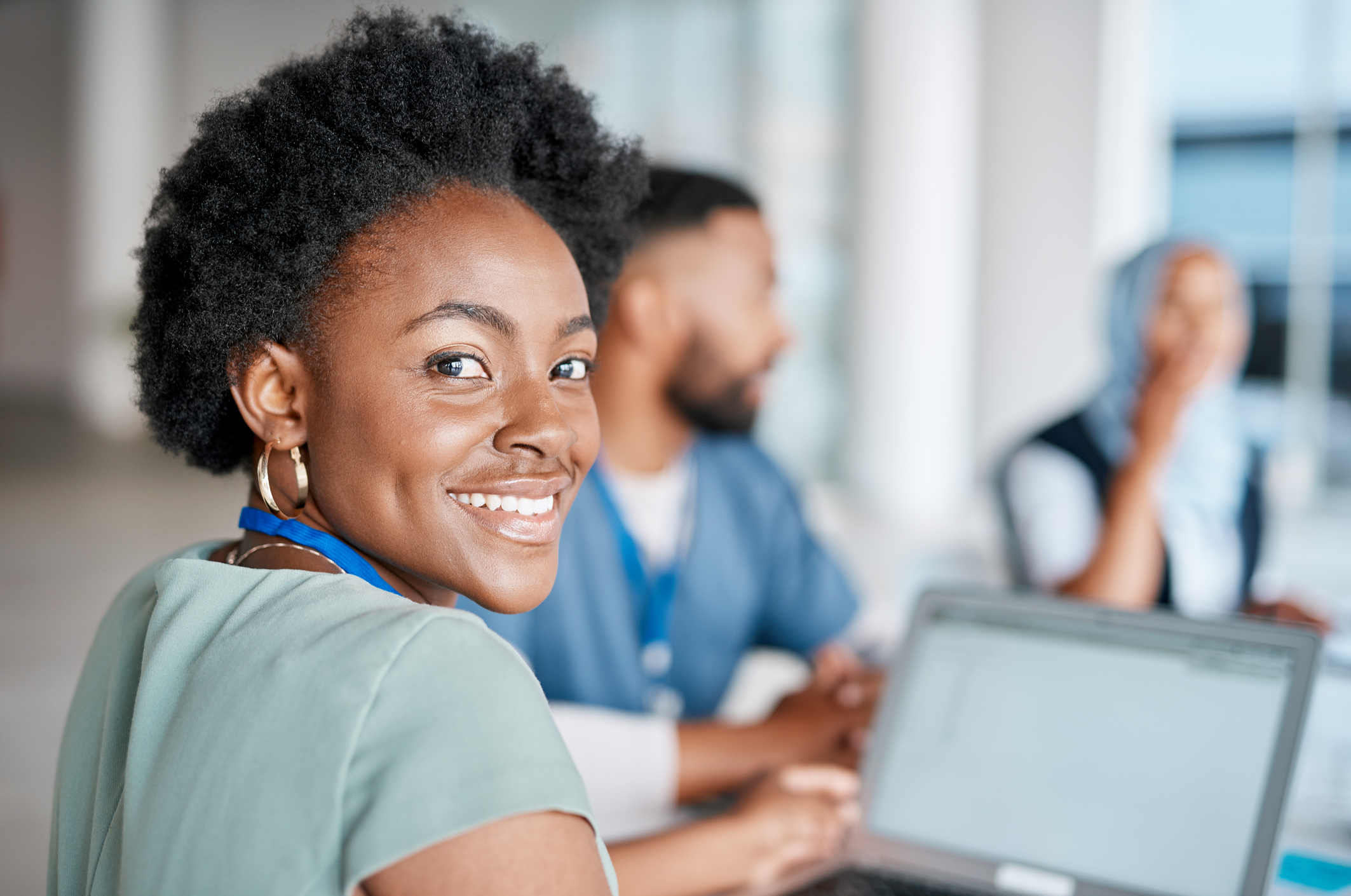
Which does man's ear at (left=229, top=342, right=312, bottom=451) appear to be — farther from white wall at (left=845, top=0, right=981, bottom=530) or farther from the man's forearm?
white wall at (left=845, top=0, right=981, bottom=530)

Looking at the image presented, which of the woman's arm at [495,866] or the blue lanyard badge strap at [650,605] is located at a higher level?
the woman's arm at [495,866]

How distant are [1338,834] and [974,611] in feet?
1.46

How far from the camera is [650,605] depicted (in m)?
1.69

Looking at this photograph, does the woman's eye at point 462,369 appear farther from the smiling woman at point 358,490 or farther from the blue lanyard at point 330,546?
the blue lanyard at point 330,546

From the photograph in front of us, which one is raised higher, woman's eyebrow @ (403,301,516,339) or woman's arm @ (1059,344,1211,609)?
woman's eyebrow @ (403,301,516,339)

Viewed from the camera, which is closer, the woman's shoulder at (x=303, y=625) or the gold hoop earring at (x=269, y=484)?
the woman's shoulder at (x=303, y=625)

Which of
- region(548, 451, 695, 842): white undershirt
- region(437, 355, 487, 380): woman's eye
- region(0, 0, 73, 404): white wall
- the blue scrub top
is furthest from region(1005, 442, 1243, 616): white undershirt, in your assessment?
region(0, 0, 73, 404): white wall

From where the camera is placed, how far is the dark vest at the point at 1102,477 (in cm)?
215

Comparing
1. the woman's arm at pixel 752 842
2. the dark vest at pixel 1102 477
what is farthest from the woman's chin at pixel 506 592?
the dark vest at pixel 1102 477

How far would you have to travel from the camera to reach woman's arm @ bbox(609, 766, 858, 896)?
3.54 feet

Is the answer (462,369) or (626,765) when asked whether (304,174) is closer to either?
(462,369)

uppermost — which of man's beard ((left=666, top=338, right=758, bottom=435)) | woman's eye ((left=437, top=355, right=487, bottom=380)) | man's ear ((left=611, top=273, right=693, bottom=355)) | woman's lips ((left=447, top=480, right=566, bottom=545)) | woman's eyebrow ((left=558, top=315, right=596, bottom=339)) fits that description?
man's ear ((left=611, top=273, right=693, bottom=355))

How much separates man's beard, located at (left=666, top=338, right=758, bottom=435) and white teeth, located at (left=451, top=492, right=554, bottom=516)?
971mm

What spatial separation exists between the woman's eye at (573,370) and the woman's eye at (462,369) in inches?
3.1
